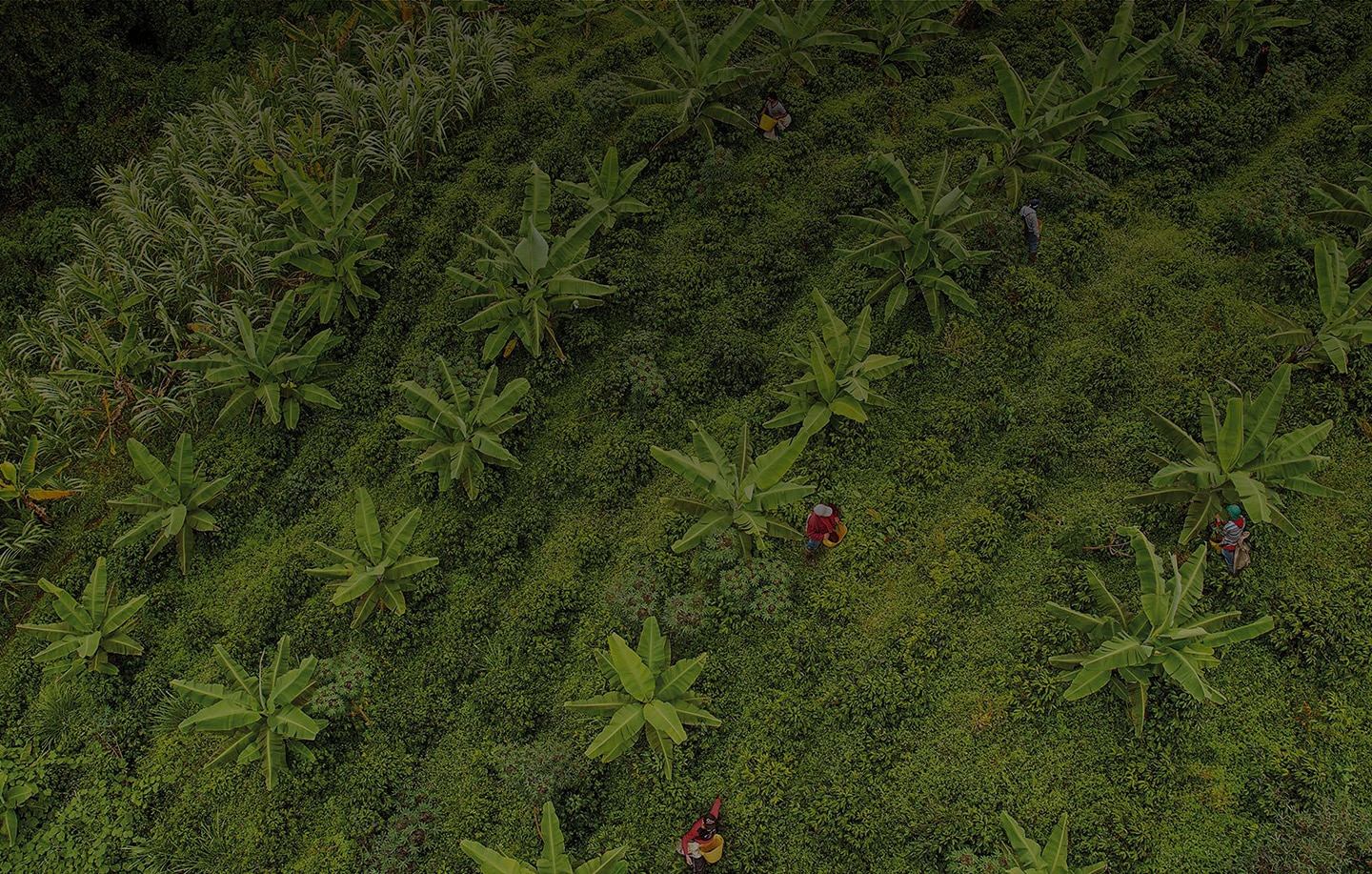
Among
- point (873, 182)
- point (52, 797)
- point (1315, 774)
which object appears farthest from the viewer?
point (873, 182)

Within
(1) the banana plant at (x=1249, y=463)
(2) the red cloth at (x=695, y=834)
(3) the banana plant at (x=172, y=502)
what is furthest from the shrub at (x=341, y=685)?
(1) the banana plant at (x=1249, y=463)

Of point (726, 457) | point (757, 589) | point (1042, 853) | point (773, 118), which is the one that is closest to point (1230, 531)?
point (1042, 853)

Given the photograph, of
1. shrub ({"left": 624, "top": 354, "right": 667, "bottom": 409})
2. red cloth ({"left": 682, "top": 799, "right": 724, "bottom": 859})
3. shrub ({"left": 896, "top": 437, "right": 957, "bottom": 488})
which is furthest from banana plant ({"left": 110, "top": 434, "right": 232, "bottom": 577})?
shrub ({"left": 896, "top": 437, "right": 957, "bottom": 488})

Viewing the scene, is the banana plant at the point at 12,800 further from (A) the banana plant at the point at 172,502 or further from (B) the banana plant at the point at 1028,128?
(B) the banana plant at the point at 1028,128

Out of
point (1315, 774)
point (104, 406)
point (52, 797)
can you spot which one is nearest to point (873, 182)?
point (1315, 774)

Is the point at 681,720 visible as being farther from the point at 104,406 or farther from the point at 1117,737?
the point at 104,406

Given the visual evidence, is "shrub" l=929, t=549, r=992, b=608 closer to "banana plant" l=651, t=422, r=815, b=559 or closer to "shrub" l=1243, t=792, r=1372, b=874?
"banana plant" l=651, t=422, r=815, b=559
